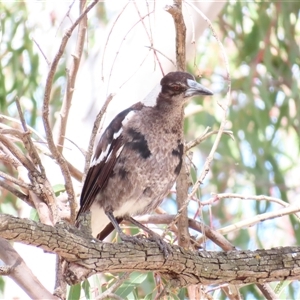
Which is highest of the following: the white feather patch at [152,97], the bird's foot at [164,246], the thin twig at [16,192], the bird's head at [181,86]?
the white feather patch at [152,97]

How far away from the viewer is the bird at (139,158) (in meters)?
2.43

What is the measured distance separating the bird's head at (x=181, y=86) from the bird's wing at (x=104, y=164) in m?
0.17

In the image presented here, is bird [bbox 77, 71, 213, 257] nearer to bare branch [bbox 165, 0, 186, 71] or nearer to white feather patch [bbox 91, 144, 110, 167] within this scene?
white feather patch [bbox 91, 144, 110, 167]

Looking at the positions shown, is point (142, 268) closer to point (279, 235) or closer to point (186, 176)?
point (186, 176)

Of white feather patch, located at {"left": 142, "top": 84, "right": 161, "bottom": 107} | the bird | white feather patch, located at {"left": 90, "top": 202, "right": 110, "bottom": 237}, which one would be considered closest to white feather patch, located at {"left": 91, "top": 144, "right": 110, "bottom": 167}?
the bird

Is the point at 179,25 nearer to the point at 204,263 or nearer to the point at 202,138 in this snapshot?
the point at 202,138

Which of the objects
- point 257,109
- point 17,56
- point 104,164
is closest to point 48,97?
point 104,164

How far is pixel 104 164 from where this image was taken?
245cm

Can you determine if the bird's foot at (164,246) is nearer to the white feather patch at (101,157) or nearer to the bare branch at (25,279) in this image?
the bare branch at (25,279)

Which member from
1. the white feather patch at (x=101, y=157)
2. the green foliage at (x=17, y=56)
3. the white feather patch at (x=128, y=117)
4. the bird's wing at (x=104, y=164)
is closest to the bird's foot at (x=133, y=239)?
the bird's wing at (x=104, y=164)

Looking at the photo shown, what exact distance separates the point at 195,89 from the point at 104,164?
0.41 m

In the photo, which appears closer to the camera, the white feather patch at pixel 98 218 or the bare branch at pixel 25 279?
the bare branch at pixel 25 279

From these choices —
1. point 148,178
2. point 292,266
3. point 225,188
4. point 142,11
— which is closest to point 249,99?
point 225,188

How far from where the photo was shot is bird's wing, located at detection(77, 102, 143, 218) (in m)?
2.40
